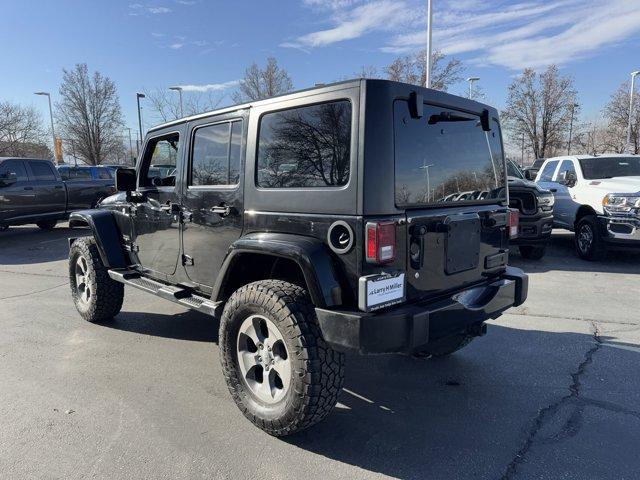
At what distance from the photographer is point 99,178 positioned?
51.0 feet

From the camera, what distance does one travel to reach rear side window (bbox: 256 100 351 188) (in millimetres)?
2725

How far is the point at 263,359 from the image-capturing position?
9.95 feet

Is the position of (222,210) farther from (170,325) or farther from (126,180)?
(170,325)

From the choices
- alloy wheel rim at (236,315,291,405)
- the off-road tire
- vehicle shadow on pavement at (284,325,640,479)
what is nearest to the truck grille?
vehicle shadow on pavement at (284,325,640,479)

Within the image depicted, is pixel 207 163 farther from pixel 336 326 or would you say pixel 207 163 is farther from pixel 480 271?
pixel 480 271

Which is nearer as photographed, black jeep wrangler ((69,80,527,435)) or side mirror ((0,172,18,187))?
black jeep wrangler ((69,80,527,435))

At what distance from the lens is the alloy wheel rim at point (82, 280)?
5.19 m

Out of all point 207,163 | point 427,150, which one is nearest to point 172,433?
point 207,163

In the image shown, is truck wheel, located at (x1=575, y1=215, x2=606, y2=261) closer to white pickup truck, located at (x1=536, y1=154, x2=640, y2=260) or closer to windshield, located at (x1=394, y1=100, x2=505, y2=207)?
white pickup truck, located at (x1=536, y1=154, x2=640, y2=260)

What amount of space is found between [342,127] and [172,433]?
2.20 m

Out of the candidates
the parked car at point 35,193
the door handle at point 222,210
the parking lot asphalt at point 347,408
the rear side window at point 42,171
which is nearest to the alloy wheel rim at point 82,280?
the parking lot asphalt at point 347,408

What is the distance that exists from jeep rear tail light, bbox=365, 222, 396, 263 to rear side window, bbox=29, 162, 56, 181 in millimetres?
12675

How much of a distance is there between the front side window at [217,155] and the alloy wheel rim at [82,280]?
219 cm

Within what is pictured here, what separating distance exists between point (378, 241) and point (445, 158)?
3.02 ft
